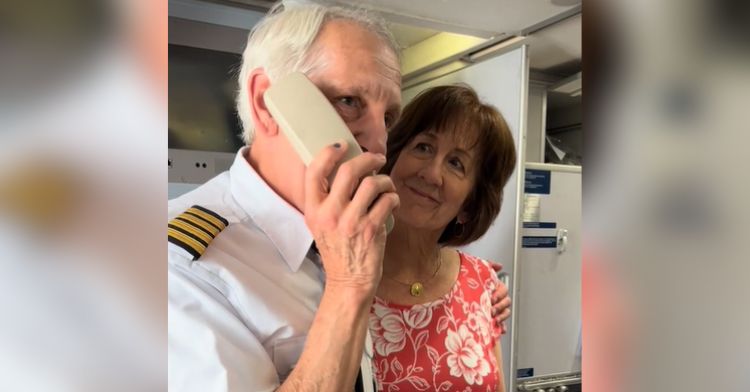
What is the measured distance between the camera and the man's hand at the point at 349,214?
36 centimetres

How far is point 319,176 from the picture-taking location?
14.4 inches

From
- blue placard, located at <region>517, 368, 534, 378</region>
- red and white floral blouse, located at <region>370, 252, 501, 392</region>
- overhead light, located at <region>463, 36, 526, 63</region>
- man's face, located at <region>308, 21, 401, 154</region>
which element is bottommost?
blue placard, located at <region>517, 368, 534, 378</region>

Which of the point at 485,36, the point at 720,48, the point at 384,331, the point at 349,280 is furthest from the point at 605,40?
the point at 485,36

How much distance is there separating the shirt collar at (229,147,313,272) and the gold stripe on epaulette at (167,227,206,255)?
73mm

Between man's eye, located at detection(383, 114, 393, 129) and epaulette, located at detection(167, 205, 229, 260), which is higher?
man's eye, located at detection(383, 114, 393, 129)

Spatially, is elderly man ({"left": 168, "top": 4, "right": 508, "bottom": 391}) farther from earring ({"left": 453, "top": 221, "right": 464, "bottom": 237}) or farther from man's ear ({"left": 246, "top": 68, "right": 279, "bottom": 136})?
earring ({"left": 453, "top": 221, "right": 464, "bottom": 237})

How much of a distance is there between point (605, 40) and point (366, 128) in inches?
9.7

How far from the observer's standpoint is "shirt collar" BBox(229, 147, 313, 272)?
17.9 inches

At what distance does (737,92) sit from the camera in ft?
0.77

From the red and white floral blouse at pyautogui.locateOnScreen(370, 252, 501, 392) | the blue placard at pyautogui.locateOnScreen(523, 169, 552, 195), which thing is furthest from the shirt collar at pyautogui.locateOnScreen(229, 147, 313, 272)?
the blue placard at pyautogui.locateOnScreen(523, 169, 552, 195)

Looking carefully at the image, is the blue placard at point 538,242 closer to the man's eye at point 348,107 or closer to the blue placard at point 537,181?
the blue placard at point 537,181

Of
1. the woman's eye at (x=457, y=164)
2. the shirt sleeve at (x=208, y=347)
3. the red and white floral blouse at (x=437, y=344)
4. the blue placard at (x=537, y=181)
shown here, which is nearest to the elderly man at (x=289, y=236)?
the shirt sleeve at (x=208, y=347)

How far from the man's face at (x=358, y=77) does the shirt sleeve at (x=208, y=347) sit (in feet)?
0.66

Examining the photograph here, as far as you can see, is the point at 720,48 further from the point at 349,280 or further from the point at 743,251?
the point at 349,280
